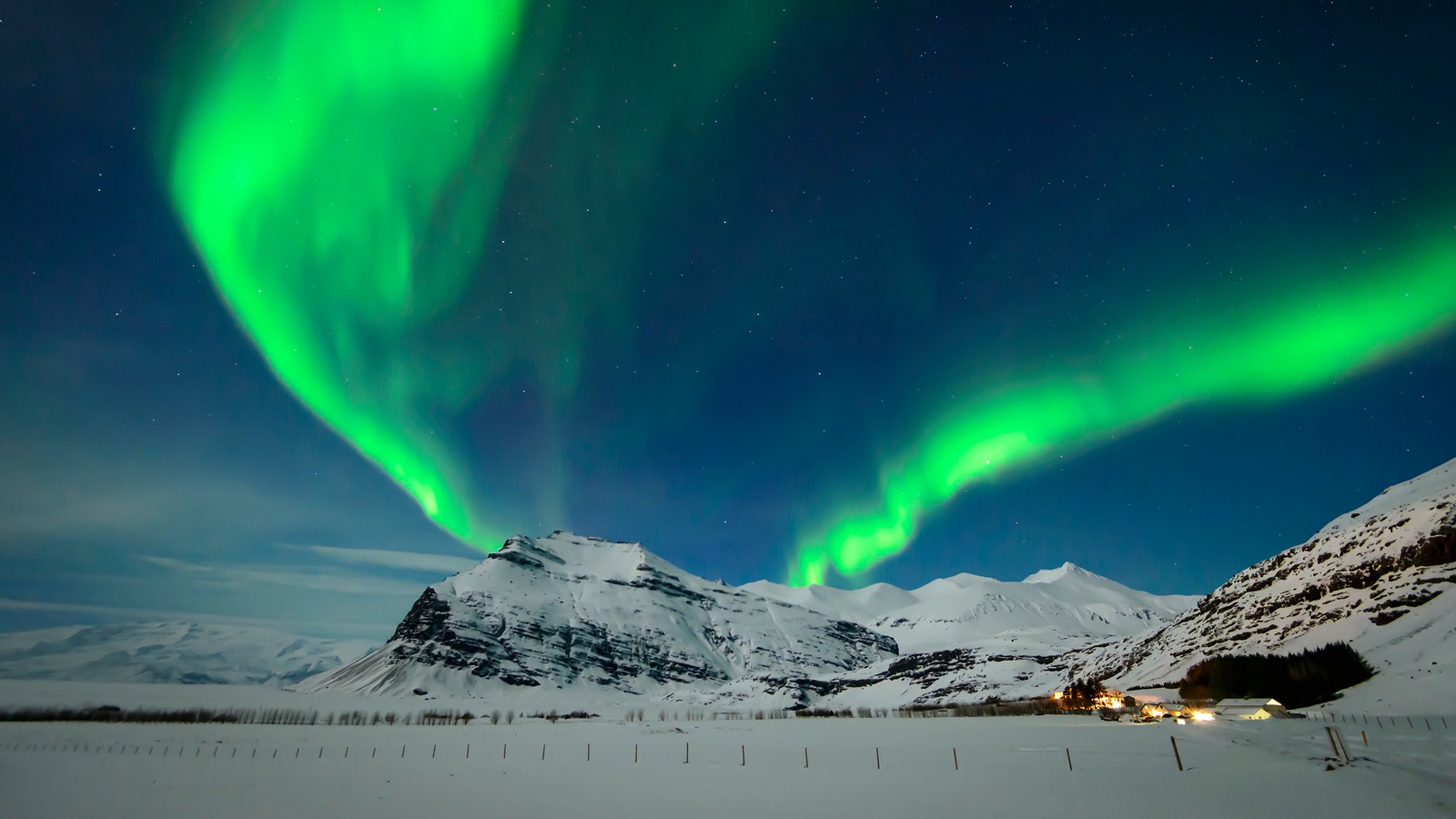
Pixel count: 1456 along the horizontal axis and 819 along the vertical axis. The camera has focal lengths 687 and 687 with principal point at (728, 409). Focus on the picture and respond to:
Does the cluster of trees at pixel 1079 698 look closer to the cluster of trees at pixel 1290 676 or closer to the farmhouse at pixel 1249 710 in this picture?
the cluster of trees at pixel 1290 676

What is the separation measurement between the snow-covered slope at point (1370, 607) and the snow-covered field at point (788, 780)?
84.8 m

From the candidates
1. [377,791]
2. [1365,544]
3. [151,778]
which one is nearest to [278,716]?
[151,778]

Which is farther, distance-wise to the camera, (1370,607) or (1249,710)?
(1370,607)

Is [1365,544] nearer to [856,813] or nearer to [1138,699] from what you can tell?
[1138,699]

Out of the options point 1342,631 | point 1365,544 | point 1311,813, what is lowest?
point 1311,813

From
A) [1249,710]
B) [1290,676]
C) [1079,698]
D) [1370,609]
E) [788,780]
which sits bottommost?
[788,780]

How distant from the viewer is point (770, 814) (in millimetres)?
26812

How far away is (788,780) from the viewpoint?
37500 millimetres

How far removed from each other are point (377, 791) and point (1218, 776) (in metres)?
42.3

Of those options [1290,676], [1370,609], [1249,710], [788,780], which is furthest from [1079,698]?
[788,780]

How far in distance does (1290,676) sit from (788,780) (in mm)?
132745

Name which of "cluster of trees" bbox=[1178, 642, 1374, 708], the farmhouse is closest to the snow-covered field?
the farmhouse

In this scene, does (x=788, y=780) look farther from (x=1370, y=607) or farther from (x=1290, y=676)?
(x=1370, y=607)

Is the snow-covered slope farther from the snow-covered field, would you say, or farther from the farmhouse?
the snow-covered field
